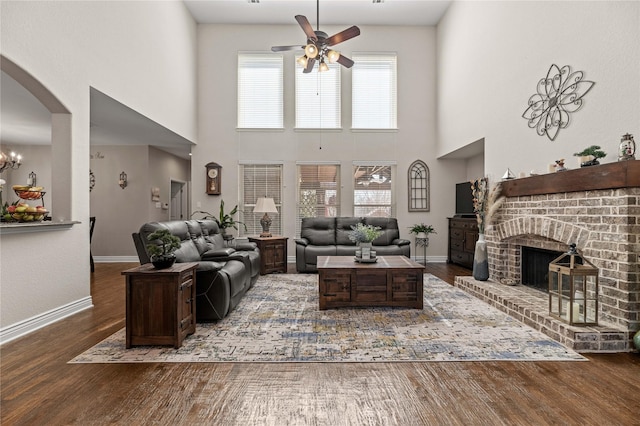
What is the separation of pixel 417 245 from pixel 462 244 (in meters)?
1.03

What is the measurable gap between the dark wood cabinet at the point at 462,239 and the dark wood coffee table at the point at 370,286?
8.81 ft

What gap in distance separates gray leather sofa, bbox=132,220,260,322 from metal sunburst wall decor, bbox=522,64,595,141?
3.71 metres

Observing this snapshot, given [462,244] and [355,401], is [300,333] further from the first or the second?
[462,244]

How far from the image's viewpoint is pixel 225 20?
732 centimetres

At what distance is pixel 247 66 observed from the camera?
24.8 feet

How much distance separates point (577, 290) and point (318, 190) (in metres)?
5.25

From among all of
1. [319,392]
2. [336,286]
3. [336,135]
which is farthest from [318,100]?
[319,392]

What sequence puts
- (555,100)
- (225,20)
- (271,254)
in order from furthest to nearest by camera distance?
(225,20), (271,254), (555,100)

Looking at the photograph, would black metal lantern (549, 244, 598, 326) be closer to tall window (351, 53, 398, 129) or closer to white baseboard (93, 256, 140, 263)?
tall window (351, 53, 398, 129)

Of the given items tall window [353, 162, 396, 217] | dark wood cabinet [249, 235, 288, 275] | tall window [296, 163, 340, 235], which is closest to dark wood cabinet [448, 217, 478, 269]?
tall window [353, 162, 396, 217]

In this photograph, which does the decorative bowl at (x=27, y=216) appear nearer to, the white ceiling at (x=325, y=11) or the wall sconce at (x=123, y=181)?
the wall sconce at (x=123, y=181)

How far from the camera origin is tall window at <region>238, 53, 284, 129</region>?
24.7 feet

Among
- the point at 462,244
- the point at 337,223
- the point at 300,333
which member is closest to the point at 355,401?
the point at 300,333

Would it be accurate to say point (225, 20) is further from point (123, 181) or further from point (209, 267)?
point (209, 267)
